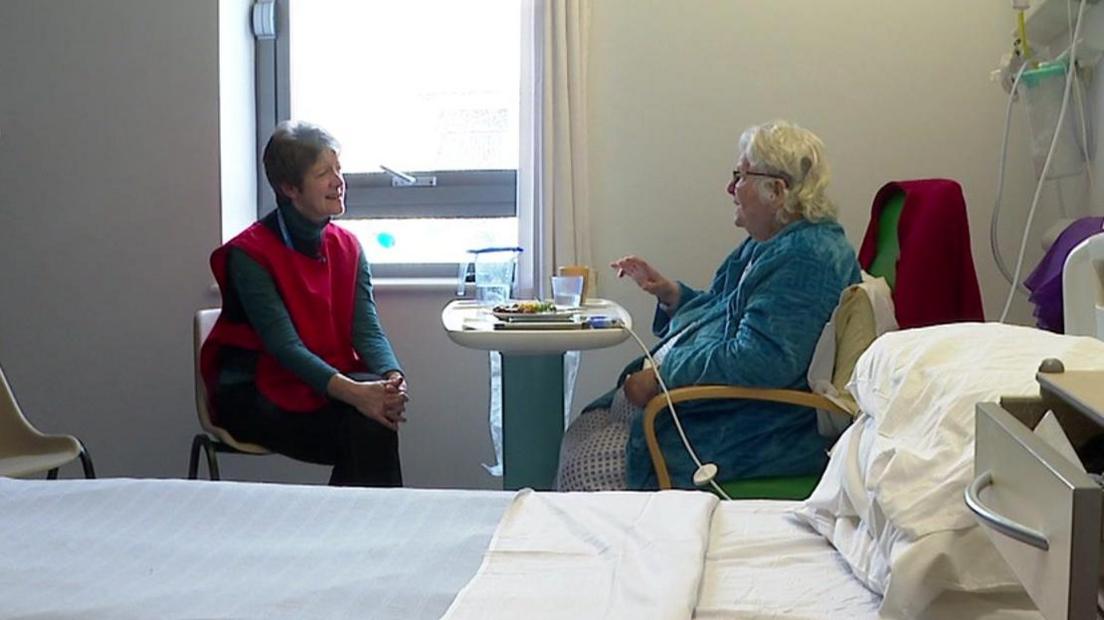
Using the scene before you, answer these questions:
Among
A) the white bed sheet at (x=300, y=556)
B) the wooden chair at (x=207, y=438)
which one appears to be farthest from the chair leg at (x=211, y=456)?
the white bed sheet at (x=300, y=556)

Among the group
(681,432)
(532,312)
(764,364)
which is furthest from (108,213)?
(764,364)

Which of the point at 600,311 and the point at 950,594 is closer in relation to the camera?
the point at 950,594

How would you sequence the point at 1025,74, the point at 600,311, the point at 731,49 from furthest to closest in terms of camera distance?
1. the point at 731,49
2. the point at 600,311
3. the point at 1025,74

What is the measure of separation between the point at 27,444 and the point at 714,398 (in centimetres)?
155

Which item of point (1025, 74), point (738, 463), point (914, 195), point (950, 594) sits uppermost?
point (1025, 74)

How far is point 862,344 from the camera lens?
209cm

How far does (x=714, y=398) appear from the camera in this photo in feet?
7.07

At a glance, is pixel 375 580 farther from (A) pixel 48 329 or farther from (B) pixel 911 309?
(A) pixel 48 329

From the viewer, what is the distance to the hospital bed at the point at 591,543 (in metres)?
1.02

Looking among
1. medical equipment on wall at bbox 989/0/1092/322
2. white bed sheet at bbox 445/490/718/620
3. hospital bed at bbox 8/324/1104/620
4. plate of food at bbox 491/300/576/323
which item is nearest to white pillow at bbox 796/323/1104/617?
hospital bed at bbox 8/324/1104/620

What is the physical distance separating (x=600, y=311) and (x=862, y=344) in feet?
2.02

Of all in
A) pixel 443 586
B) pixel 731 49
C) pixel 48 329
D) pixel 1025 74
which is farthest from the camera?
pixel 48 329

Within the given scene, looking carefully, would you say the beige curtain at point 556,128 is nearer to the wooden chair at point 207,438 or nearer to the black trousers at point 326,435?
the black trousers at point 326,435

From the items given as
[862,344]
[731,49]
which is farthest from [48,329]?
[862,344]
